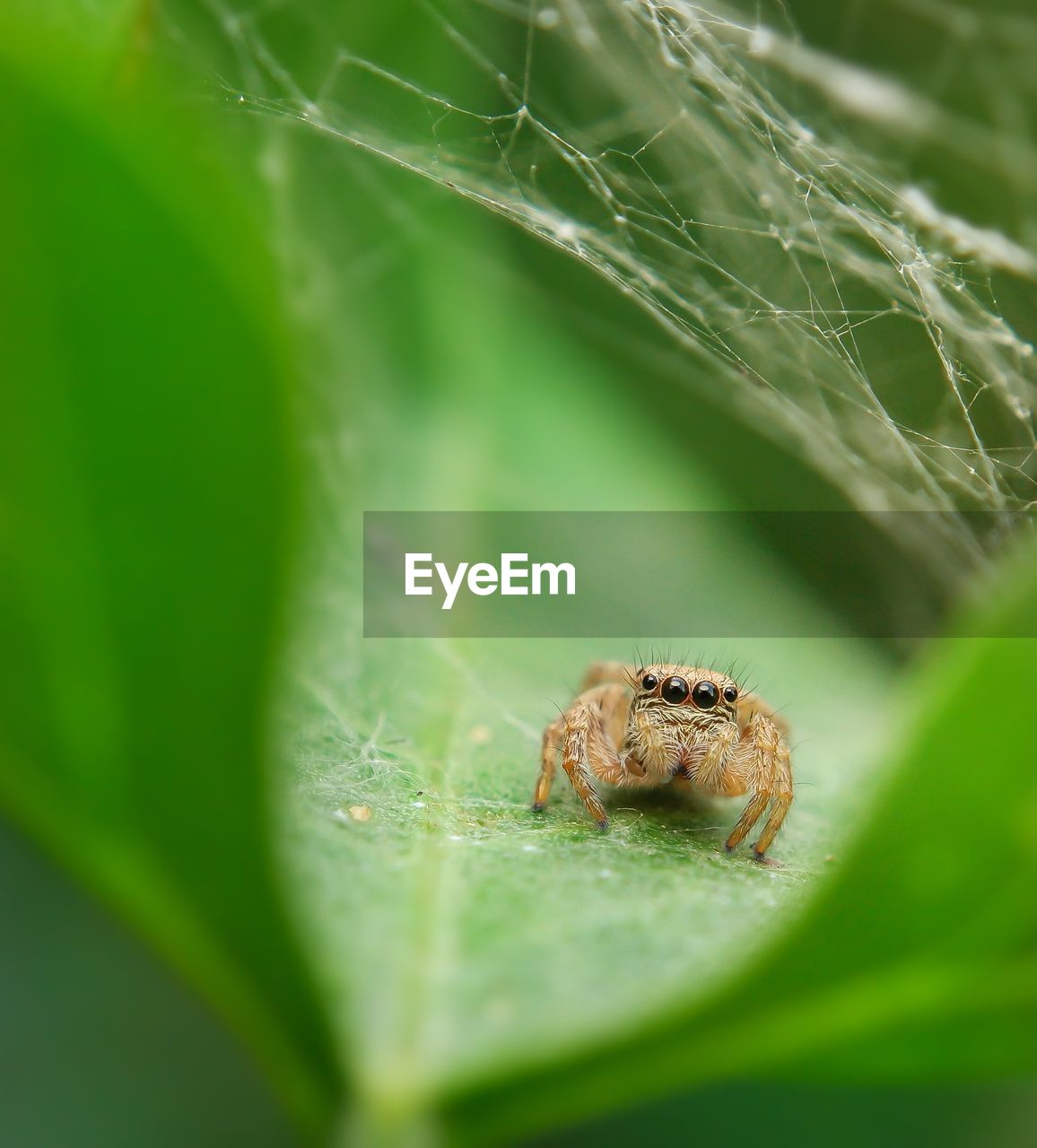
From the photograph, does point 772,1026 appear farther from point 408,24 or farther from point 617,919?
point 408,24

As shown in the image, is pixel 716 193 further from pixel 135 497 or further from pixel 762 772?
pixel 135 497

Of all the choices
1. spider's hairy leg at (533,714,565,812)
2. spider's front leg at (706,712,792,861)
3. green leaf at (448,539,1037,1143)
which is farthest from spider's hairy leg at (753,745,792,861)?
green leaf at (448,539,1037,1143)

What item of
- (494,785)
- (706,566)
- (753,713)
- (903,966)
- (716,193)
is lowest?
(903,966)

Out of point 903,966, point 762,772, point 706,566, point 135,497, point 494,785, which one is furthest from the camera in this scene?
point 706,566

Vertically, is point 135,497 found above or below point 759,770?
below

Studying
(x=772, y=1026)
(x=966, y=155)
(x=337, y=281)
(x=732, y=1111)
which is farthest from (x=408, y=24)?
(x=732, y=1111)

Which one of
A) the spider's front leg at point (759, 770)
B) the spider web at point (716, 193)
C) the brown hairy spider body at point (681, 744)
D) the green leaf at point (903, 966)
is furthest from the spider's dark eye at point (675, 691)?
the green leaf at point (903, 966)

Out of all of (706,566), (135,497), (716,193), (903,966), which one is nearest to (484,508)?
(706,566)
